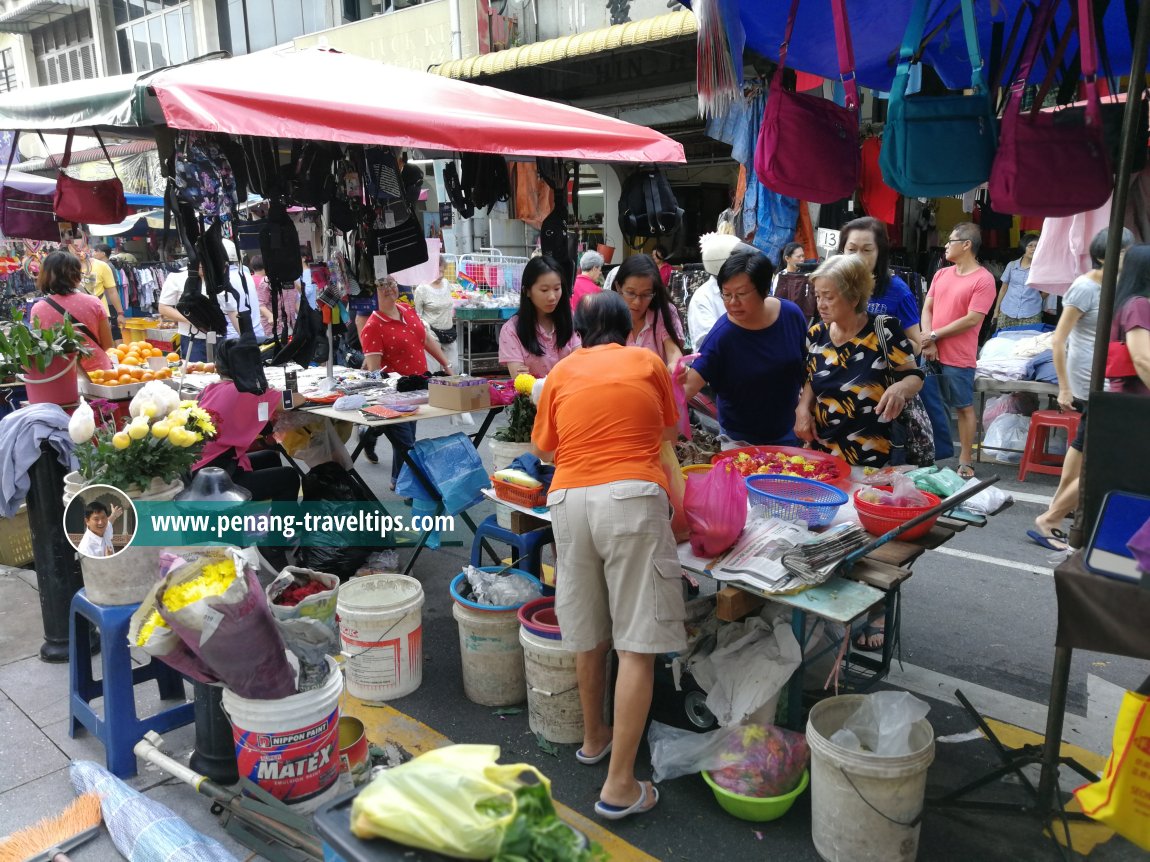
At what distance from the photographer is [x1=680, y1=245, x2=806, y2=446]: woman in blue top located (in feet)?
12.7

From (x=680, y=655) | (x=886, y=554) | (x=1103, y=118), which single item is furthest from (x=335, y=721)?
(x=1103, y=118)

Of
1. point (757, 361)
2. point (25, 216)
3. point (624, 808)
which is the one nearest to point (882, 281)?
point (757, 361)

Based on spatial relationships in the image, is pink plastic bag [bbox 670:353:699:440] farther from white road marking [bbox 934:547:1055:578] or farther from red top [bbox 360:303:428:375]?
red top [bbox 360:303:428:375]

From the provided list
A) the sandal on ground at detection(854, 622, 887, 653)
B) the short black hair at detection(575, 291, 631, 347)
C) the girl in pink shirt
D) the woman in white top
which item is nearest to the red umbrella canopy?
the girl in pink shirt

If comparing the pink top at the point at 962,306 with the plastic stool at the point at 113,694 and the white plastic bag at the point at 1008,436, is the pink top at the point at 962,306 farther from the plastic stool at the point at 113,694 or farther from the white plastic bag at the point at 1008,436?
the plastic stool at the point at 113,694

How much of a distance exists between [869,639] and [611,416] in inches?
84.7

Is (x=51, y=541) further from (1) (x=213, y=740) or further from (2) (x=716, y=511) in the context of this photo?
(2) (x=716, y=511)

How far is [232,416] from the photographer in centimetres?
452

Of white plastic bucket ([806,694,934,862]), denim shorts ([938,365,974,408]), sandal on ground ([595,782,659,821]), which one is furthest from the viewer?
denim shorts ([938,365,974,408])

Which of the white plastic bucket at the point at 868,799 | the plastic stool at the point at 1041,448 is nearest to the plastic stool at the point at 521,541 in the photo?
the white plastic bucket at the point at 868,799

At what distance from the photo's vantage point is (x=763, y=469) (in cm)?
352

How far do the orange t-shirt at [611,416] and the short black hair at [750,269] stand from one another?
3.36 ft

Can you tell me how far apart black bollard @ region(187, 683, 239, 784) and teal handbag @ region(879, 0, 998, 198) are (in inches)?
130

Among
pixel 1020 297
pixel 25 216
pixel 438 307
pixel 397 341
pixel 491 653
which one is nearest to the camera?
pixel 491 653
